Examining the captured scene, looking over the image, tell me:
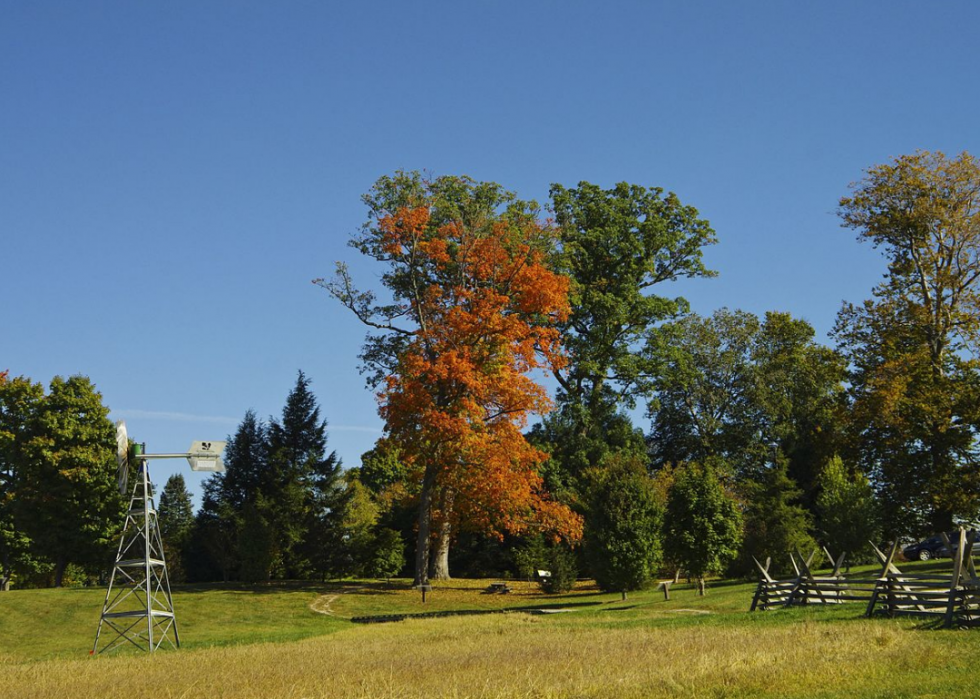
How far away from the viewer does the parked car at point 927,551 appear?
163ft

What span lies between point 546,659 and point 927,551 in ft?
135

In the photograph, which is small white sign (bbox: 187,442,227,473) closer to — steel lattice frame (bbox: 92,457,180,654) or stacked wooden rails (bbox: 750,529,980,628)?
steel lattice frame (bbox: 92,457,180,654)

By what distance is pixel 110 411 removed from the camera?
52875 millimetres

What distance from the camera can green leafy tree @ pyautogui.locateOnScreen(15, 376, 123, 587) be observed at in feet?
159

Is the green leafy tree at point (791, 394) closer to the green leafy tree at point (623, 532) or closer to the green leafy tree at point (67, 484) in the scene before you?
the green leafy tree at point (623, 532)

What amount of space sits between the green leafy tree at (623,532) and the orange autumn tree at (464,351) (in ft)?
16.2

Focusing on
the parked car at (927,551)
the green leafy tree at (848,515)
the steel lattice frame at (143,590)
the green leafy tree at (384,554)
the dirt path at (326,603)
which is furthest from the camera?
the green leafy tree at (384,554)

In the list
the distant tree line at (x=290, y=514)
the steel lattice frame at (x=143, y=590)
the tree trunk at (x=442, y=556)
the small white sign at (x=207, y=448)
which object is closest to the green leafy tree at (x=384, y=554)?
the distant tree line at (x=290, y=514)

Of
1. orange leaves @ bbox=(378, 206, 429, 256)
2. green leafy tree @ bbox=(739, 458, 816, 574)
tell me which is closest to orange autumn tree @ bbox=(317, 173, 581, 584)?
orange leaves @ bbox=(378, 206, 429, 256)

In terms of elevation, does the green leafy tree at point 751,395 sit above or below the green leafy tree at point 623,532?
above

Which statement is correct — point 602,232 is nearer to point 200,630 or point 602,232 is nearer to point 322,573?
point 322,573

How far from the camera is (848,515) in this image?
43188 millimetres

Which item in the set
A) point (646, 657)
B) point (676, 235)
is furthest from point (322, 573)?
point (646, 657)

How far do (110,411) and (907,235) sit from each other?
4426 cm
